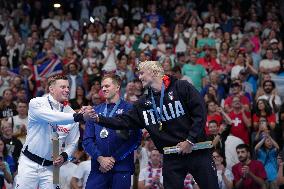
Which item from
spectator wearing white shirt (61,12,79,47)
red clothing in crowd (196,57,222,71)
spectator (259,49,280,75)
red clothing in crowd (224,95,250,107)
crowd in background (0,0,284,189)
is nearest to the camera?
crowd in background (0,0,284,189)

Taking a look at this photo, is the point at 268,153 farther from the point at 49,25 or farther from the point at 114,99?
the point at 49,25

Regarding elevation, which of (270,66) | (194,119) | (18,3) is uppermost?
(18,3)

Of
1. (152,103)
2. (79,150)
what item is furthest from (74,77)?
(152,103)

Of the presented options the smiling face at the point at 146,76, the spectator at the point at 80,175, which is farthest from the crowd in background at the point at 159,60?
the smiling face at the point at 146,76

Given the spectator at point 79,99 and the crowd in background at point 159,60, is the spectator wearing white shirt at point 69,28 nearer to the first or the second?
the crowd in background at point 159,60

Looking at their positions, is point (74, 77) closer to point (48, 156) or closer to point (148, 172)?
point (148, 172)

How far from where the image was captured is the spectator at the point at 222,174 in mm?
12391

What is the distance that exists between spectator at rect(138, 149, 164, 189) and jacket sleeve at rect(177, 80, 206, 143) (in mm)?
3731

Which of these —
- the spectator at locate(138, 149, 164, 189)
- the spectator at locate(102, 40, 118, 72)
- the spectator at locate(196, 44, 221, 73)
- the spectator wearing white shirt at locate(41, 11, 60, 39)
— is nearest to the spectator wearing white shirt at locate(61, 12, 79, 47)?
the spectator wearing white shirt at locate(41, 11, 60, 39)

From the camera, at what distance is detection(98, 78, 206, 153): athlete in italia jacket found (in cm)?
864

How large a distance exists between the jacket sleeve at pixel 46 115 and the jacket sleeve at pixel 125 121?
44cm

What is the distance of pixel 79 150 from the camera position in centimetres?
1348

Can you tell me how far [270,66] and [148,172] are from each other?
5220 mm

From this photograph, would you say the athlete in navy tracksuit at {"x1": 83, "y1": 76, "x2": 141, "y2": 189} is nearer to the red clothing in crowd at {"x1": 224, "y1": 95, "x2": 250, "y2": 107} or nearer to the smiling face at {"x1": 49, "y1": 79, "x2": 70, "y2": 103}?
the smiling face at {"x1": 49, "y1": 79, "x2": 70, "y2": 103}
